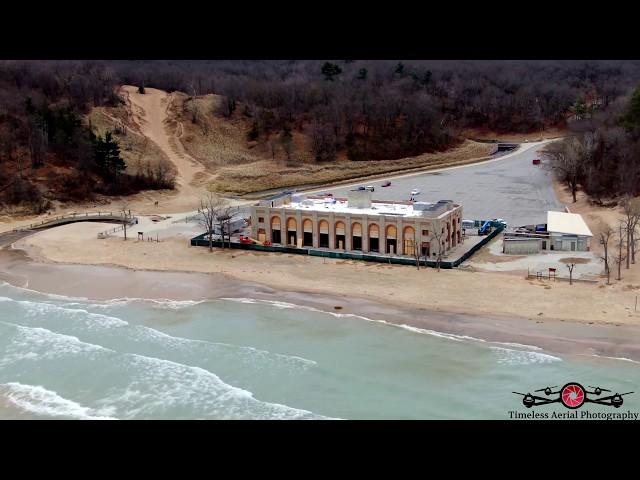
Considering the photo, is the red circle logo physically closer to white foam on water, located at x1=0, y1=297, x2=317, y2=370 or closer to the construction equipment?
white foam on water, located at x1=0, y1=297, x2=317, y2=370

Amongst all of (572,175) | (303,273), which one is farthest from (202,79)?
(303,273)

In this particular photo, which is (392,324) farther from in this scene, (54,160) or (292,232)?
(54,160)

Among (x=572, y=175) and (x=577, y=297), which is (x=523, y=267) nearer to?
(x=577, y=297)

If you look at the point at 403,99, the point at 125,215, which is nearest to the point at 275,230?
the point at 125,215

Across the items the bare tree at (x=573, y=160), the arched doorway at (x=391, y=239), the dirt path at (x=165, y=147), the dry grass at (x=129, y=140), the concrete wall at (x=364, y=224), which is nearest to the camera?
the concrete wall at (x=364, y=224)

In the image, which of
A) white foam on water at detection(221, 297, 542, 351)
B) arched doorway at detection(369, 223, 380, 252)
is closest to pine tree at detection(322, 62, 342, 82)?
arched doorway at detection(369, 223, 380, 252)

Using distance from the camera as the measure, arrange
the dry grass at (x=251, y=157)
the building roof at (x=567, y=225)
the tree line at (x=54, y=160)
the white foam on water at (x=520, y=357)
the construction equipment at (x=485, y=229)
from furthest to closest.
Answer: the dry grass at (x=251, y=157) < the tree line at (x=54, y=160) < the construction equipment at (x=485, y=229) < the building roof at (x=567, y=225) < the white foam on water at (x=520, y=357)

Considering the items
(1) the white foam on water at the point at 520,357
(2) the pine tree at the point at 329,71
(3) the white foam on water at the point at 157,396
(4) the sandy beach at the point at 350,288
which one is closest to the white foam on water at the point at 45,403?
(3) the white foam on water at the point at 157,396

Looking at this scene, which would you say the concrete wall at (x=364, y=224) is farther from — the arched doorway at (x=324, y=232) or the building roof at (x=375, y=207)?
the building roof at (x=375, y=207)
